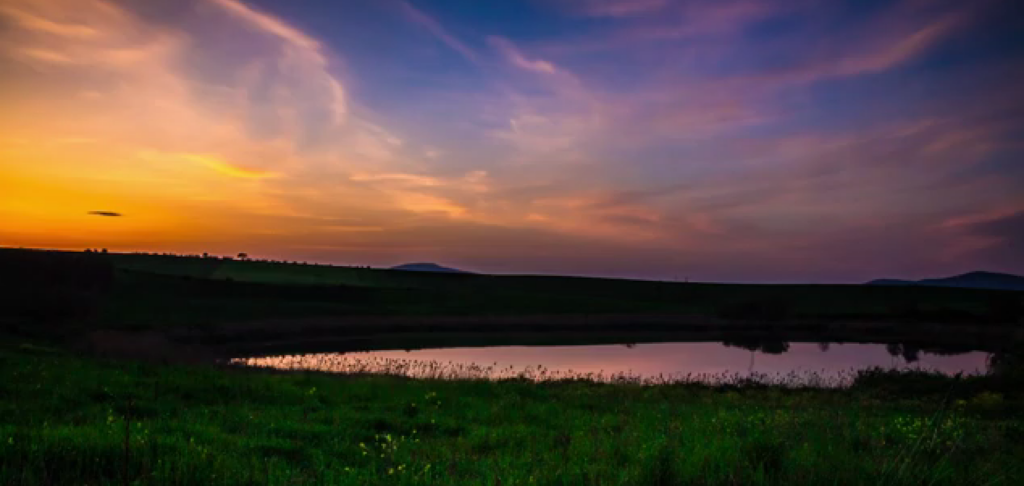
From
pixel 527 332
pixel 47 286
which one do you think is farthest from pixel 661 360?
pixel 47 286

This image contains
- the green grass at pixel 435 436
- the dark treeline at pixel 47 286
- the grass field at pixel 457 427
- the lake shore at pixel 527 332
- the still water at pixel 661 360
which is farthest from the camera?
the lake shore at pixel 527 332

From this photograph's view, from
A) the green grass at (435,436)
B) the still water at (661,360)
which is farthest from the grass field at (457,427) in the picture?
the still water at (661,360)

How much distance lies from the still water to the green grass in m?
15.7

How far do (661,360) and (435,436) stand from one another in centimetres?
3878

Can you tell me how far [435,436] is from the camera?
11.3 meters

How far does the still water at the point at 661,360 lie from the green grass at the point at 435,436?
1568 centimetres

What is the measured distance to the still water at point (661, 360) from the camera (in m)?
37.2

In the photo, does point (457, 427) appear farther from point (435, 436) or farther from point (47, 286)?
point (47, 286)

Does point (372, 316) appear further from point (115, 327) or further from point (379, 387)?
point (379, 387)

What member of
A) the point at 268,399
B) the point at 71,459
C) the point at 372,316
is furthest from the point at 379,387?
the point at 372,316

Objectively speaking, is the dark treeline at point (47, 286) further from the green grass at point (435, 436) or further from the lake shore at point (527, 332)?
the green grass at point (435, 436)

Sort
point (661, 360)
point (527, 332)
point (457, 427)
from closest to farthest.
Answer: point (457, 427) → point (661, 360) → point (527, 332)

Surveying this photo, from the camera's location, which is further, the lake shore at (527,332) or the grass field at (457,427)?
the lake shore at (527,332)

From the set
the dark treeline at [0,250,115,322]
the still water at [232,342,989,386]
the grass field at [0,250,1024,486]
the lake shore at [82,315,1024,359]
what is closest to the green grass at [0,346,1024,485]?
the grass field at [0,250,1024,486]
